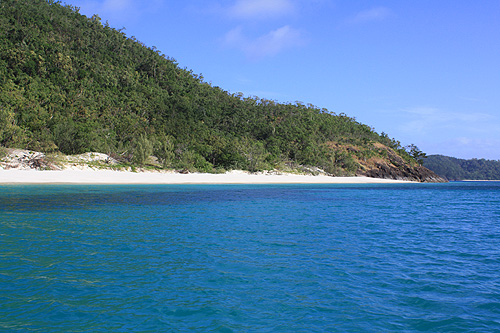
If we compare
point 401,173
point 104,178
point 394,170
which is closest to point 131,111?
point 104,178

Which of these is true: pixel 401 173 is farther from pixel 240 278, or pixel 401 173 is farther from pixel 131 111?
pixel 240 278

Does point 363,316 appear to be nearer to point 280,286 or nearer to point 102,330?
point 280,286

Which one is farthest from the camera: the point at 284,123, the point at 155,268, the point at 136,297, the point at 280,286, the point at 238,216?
the point at 284,123

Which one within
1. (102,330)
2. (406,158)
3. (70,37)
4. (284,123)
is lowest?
(102,330)

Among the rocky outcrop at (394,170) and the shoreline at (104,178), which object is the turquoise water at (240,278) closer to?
the shoreline at (104,178)

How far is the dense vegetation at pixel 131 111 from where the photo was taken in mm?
54594

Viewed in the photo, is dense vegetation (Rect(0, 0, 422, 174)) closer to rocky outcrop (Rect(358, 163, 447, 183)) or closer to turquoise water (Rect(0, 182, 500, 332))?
rocky outcrop (Rect(358, 163, 447, 183))

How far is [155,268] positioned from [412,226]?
13036 millimetres

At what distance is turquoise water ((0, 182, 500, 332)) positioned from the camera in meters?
5.75

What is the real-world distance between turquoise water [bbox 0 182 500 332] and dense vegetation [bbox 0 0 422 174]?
41503 millimetres

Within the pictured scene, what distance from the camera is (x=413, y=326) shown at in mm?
5703

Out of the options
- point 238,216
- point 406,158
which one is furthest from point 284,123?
point 238,216

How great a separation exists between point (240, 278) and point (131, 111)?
86448mm

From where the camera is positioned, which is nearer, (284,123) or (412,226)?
(412,226)
